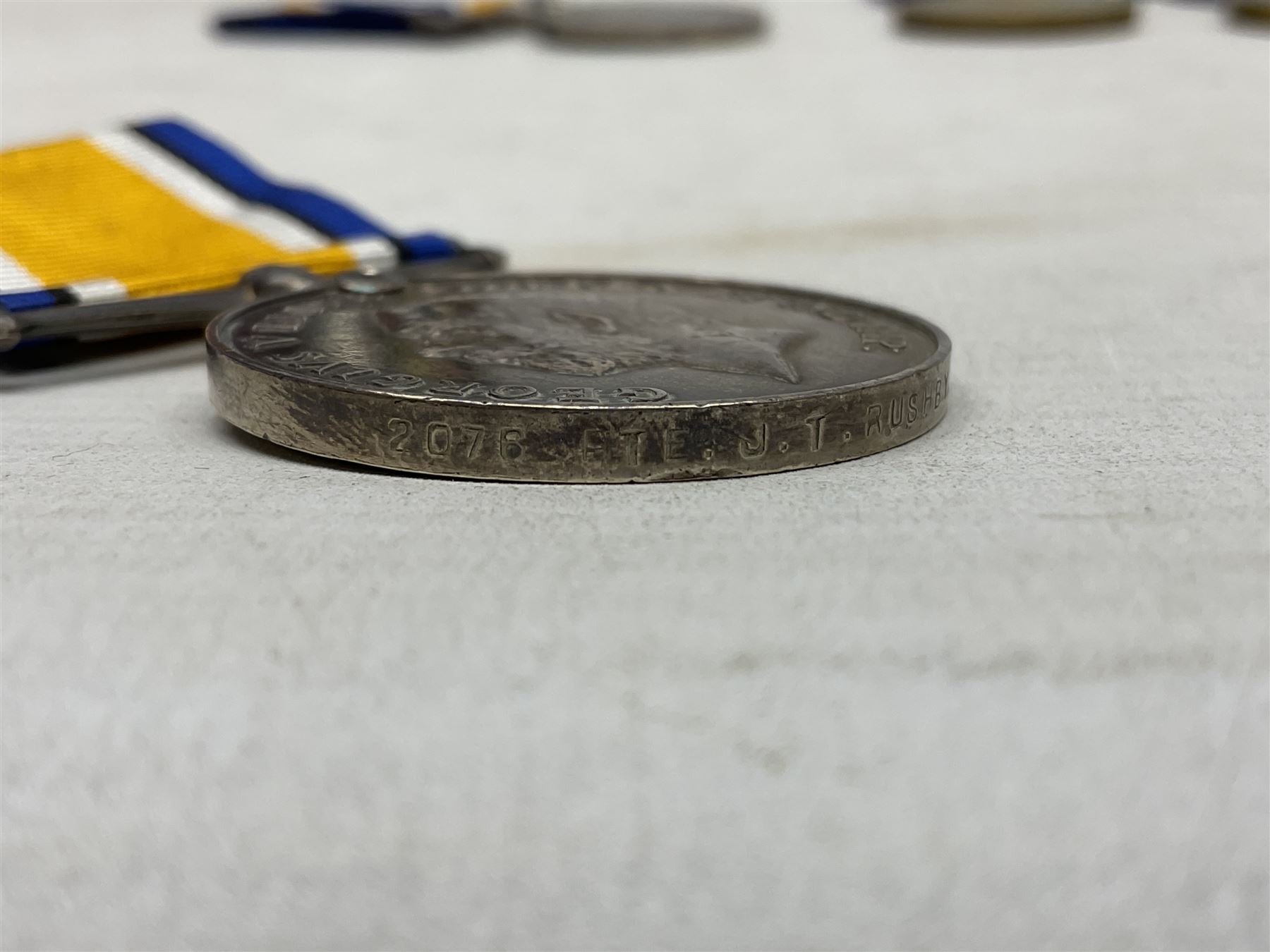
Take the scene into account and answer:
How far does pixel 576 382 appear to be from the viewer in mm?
937

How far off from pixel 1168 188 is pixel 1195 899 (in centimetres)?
145

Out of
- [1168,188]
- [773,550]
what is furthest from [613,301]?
[1168,188]

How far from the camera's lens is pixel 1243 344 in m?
1.32

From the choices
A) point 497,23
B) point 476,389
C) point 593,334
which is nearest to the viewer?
point 476,389

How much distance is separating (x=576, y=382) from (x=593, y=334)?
0.15 metres

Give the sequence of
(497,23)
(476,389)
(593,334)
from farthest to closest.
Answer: (497,23) → (593,334) → (476,389)

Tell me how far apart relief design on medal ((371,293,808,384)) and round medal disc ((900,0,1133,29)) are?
6.73 ft

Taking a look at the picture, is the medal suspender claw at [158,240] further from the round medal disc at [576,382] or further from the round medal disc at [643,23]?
the round medal disc at [643,23]

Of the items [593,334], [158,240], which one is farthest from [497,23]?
[593,334]

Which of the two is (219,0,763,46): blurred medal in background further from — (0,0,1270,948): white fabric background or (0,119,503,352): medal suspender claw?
(0,0,1270,948): white fabric background

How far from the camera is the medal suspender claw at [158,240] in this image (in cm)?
122

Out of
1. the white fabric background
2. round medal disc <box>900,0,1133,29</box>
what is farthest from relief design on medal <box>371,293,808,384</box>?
round medal disc <box>900,0,1133,29</box>

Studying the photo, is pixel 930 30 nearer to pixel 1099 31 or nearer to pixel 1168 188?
pixel 1099 31

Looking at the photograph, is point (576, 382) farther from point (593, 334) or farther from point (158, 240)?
point (158, 240)
